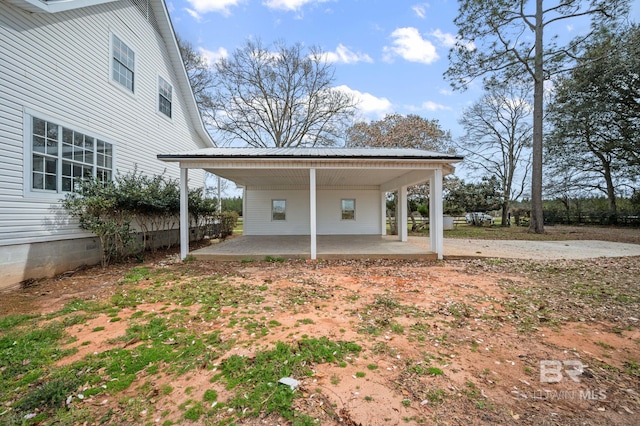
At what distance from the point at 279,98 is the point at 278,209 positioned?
396 inches

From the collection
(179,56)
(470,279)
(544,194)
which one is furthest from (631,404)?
(544,194)

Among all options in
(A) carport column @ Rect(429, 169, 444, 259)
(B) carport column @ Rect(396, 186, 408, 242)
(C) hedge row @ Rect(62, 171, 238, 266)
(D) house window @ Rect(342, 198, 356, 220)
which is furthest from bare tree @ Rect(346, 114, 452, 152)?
(C) hedge row @ Rect(62, 171, 238, 266)

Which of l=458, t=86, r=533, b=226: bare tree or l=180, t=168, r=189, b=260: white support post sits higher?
l=458, t=86, r=533, b=226: bare tree

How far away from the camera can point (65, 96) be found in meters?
6.26

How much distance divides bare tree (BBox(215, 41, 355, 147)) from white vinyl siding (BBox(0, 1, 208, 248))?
9832 mm

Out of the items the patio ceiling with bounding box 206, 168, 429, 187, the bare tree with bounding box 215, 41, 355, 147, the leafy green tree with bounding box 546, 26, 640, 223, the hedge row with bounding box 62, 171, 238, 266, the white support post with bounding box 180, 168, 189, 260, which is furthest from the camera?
the bare tree with bounding box 215, 41, 355, 147

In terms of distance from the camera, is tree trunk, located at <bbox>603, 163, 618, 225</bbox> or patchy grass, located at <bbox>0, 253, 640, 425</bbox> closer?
patchy grass, located at <bbox>0, 253, 640, 425</bbox>

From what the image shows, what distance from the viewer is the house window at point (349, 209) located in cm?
1375

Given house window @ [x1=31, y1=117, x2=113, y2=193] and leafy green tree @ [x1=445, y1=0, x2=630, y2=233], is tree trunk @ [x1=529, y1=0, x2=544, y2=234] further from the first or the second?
house window @ [x1=31, y1=117, x2=113, y2=193]

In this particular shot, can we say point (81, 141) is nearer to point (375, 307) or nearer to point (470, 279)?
point (375, 307)

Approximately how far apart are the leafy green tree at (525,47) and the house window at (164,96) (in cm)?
1521

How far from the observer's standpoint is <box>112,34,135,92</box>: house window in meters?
7.80

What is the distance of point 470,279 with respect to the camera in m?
5.84

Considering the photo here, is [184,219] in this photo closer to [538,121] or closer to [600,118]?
[538,121]
